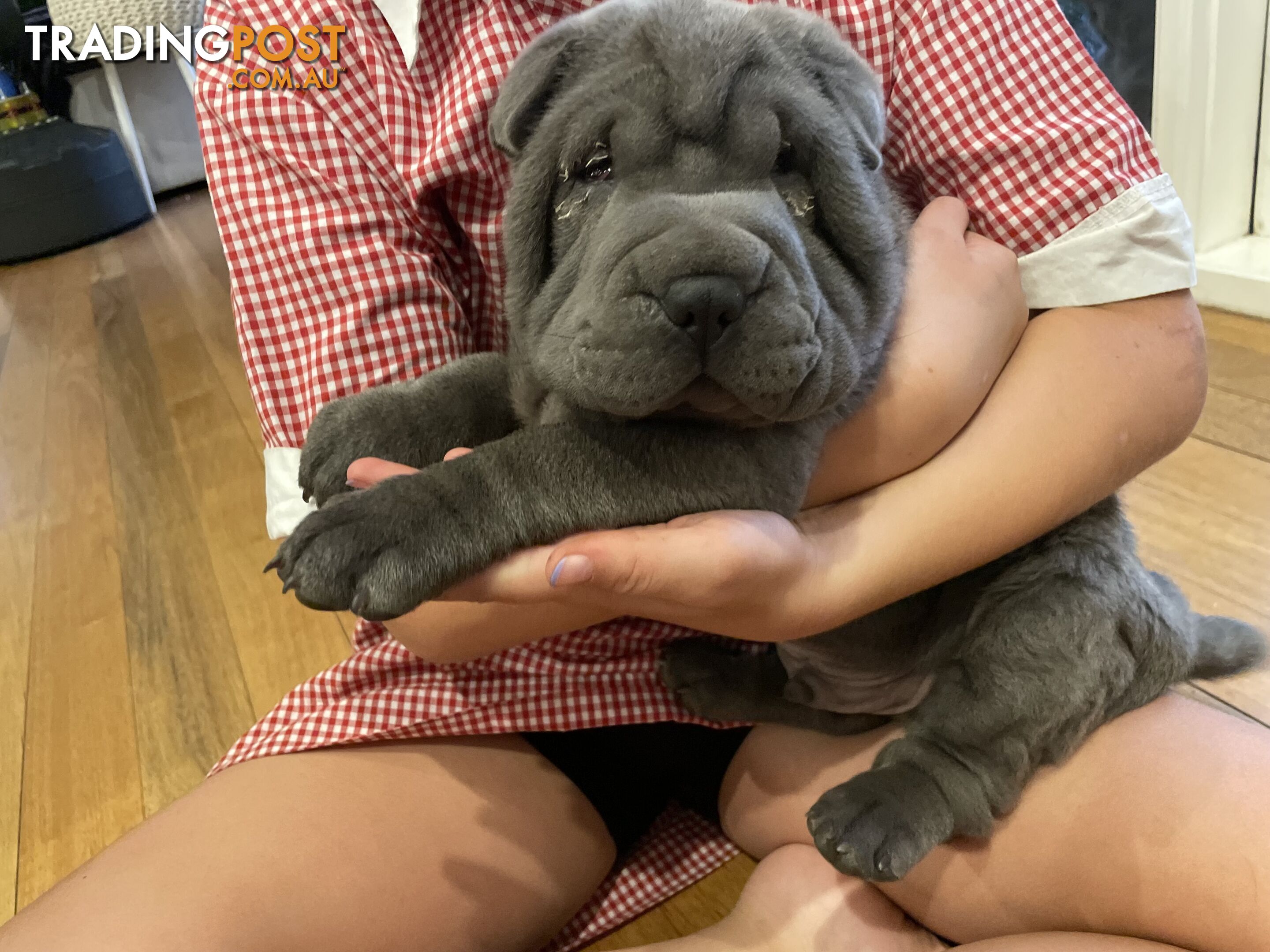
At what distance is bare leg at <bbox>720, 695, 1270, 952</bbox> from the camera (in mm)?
767

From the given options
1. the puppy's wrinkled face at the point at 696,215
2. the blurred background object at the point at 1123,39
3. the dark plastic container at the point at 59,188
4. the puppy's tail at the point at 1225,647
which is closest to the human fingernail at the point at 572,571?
the puppy's wrinkled face at the point at 696,215

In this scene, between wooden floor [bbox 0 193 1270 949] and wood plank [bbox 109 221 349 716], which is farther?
wood plank [bbox 109 221 349 716]

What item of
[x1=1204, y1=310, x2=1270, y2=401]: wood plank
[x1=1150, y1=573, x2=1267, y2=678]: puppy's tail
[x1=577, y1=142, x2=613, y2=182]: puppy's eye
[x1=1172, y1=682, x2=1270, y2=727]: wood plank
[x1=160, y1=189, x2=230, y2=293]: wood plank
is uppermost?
[x1=577, y1=142, x2=613, y2=182]: puppy's eye

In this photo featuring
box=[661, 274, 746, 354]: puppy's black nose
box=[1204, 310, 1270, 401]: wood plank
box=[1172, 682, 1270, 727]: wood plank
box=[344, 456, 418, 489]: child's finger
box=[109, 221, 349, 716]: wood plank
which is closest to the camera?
box=[661, 274, 746, 354]: puppy's black nose

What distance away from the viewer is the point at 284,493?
0.99 meters

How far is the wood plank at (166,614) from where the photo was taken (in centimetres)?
131

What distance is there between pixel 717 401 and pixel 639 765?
1.96ft

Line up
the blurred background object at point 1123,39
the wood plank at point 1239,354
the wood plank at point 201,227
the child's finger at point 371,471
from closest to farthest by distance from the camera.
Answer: the child's finger at point 371,471 → the wood plank at point 1239,354 → the blurred background object at point 1123,39 → the wood plank at point 201,227

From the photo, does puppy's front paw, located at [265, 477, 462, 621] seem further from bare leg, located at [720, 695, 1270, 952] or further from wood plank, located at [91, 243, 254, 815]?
wood plank, located at [91, 243, 254, 815]

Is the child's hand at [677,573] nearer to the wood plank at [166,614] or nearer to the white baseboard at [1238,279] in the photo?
the wood plank at [166,614]

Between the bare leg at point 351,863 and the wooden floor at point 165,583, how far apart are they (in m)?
0.14

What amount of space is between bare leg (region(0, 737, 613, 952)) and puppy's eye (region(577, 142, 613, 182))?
23.6 inches

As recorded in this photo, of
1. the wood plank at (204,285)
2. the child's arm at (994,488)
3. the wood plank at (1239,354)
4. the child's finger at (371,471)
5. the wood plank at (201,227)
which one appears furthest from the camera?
the wood plank at (201,227)

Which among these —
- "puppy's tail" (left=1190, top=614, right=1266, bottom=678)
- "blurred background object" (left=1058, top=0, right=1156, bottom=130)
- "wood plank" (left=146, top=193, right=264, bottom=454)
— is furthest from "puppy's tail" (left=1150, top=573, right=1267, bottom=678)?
"wood plank" (left=146, top=193, right=264, bottom=454)
